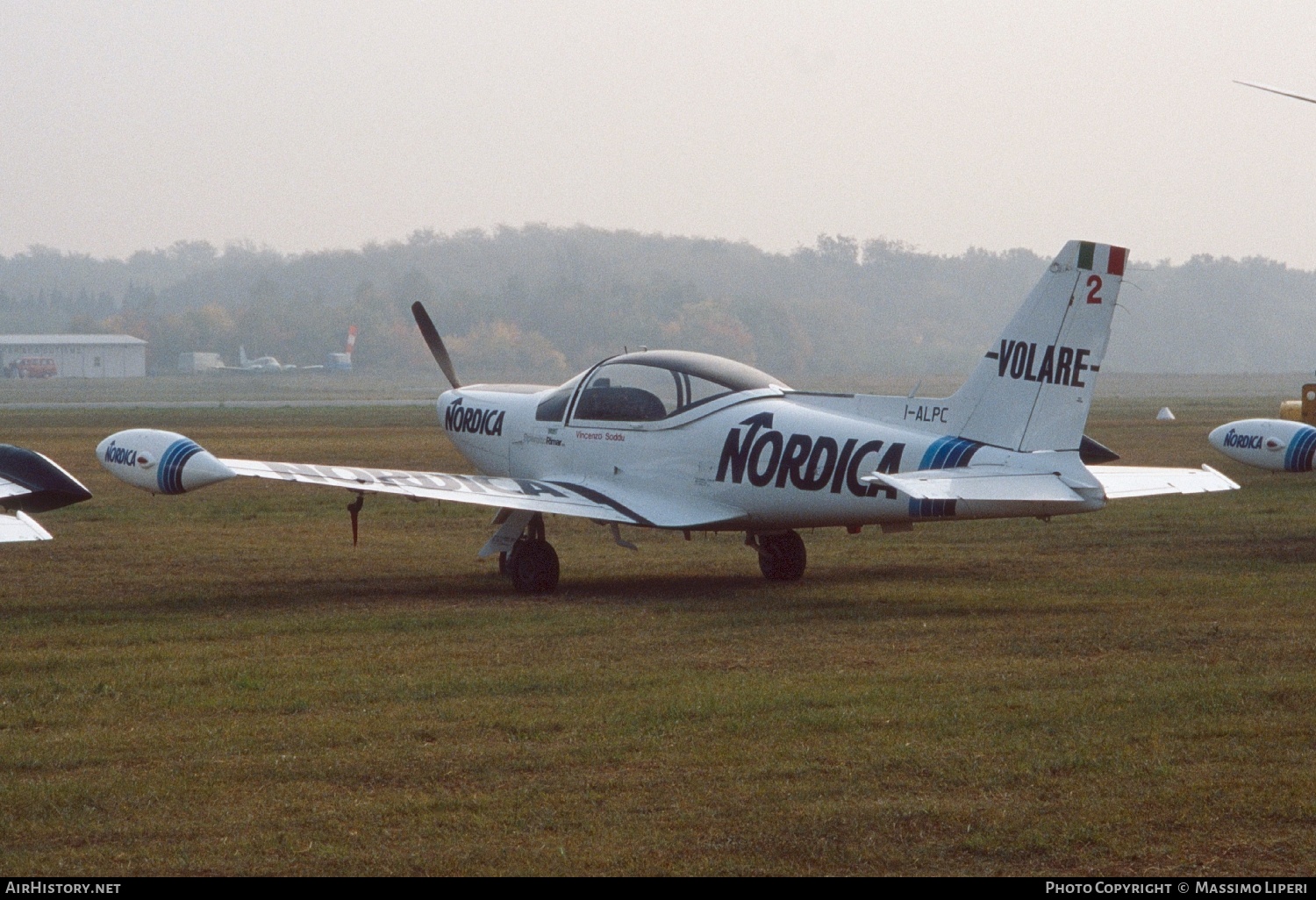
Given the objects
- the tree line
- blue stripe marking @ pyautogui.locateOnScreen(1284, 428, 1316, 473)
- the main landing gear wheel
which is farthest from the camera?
the tree line

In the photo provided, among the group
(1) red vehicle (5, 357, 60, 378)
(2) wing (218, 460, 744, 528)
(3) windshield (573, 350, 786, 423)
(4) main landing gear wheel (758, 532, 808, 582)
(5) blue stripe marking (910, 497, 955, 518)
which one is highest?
(3) windshield (573, 350, 786, 423)

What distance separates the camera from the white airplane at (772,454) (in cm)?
1305

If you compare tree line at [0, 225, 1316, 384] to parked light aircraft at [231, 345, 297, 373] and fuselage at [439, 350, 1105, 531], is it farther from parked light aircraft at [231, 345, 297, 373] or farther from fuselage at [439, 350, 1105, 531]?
fuselage at [439, 350, 1105, 531]

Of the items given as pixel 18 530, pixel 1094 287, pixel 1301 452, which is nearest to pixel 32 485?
pixel 18 530

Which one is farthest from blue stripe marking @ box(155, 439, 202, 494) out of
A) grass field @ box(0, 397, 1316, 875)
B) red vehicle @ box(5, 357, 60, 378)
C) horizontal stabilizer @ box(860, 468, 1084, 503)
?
red vehicle @ box(5, 357, 60, 378)

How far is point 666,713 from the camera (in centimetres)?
932

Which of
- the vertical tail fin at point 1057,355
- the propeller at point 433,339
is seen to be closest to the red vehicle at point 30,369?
the propeller at point 433,339

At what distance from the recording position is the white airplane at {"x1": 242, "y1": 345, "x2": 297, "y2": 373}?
12588 centimetres

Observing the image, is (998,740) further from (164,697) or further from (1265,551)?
(1265,551)

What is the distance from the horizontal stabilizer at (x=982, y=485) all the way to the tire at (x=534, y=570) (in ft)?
11.8

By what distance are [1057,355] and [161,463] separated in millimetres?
7929

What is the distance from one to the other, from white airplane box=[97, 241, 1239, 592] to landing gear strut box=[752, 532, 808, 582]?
0.01 metres

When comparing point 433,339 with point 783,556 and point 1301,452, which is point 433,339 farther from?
point 1301,452

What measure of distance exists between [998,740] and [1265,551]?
33.6 feet
